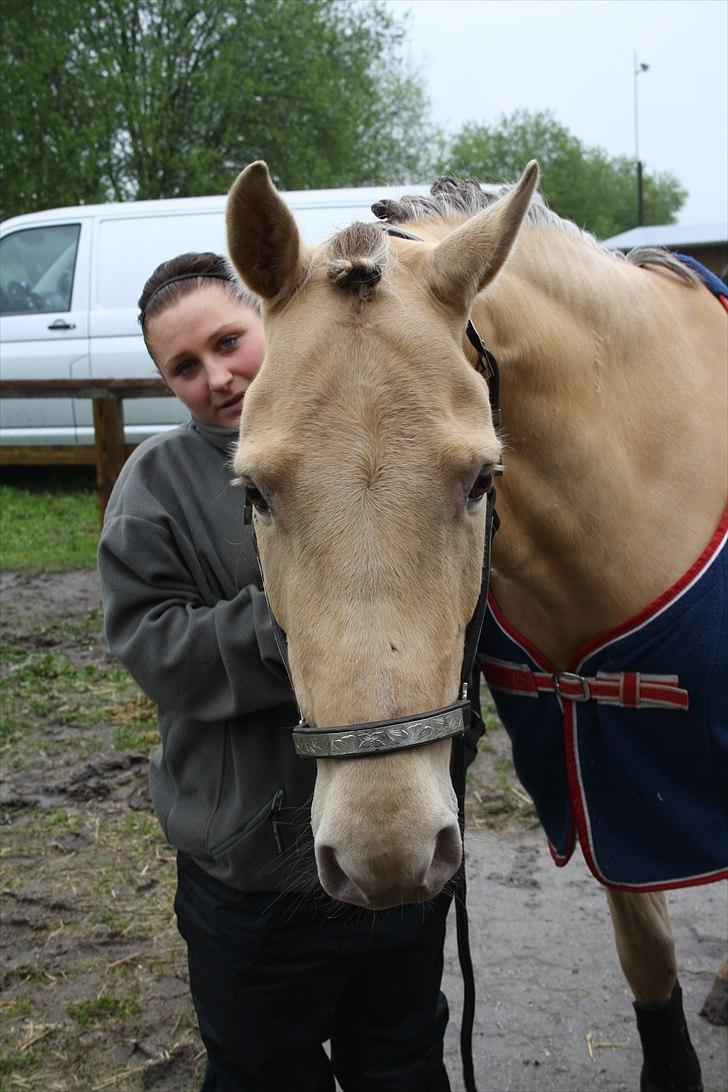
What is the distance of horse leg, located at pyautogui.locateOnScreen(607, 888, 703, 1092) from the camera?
2.39 meters

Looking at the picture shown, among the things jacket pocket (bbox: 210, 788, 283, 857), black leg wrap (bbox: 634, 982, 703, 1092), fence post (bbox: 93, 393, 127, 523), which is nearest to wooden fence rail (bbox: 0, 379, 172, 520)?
fence post (bbox: 93, 393, 127, 523)

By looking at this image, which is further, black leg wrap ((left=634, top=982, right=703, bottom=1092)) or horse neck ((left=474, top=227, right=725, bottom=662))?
black leg wrap ((left=634, top=982, right=703, bottom=1092))

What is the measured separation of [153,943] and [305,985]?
4.58 feet

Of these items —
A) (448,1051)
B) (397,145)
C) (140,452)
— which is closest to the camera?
(140,452)

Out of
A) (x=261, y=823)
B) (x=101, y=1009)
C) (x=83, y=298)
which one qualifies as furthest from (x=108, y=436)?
(x=261, y=823)

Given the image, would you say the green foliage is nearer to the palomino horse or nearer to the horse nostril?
the palomino horse

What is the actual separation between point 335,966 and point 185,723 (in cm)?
53

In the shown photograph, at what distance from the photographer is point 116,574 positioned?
5.59 feet

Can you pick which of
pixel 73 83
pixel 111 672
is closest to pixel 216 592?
pixel 111 672

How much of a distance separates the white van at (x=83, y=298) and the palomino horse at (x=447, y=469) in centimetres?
616

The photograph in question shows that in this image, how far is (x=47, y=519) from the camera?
8234 mm

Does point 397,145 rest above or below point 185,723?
above

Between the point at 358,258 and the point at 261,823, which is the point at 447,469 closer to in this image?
the point at 358,258

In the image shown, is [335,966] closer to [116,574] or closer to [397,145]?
[116,574]
